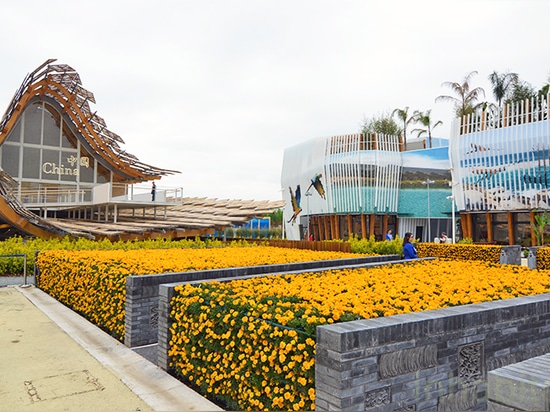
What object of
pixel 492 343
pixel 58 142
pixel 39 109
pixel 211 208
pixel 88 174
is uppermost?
Result: pixel 39 109

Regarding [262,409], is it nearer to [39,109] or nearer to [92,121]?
[92,121]

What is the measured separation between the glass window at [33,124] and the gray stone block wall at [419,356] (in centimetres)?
3320

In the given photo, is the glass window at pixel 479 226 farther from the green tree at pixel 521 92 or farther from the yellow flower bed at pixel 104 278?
the yellow flower bed at pixel 104 278

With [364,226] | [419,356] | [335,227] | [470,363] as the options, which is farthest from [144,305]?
[335,227]

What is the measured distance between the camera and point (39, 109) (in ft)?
103

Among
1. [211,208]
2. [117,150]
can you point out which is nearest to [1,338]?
[211,208]

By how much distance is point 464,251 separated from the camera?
21.9 metres

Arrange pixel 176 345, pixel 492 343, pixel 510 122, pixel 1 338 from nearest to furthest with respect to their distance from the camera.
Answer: pixel 492 343, pixel 176 345, pixel 1 338, pixel 510 122

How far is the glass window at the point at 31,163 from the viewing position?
3055 centimetres

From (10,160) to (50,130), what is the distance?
11.8 feet

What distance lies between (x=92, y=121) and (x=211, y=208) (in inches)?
442

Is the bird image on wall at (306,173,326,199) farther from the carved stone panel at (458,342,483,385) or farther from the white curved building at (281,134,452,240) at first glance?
the carved stone panel at (458,342,483,385)

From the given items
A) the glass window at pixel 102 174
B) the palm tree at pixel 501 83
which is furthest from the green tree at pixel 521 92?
the glass window at pixel 102 174

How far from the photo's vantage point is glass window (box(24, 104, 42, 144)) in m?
30.9
